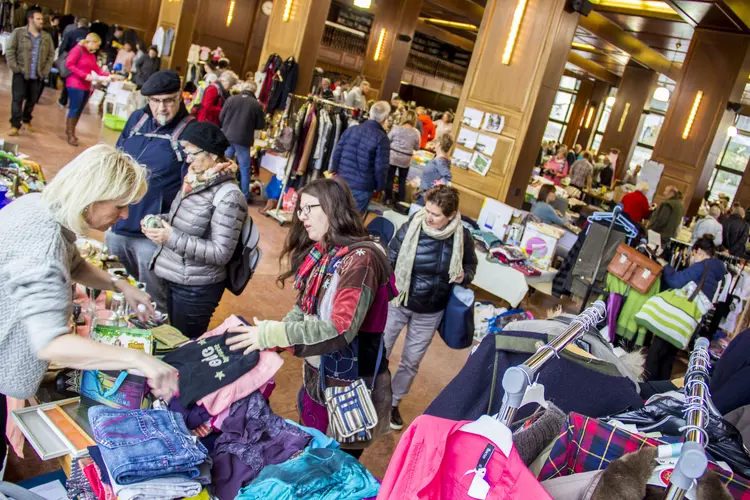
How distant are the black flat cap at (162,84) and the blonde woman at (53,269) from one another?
1.70 meters

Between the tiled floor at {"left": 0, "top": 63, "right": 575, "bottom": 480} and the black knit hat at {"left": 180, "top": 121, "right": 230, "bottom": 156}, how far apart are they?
157 cm

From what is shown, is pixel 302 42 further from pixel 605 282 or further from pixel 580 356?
pixel 580 356

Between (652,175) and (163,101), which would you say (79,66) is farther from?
(652,175)

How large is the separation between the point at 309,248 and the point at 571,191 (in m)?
10.1

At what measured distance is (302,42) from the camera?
412 inches

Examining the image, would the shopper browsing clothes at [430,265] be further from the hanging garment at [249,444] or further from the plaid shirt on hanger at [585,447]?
the plaid shirt on hanger at [585,447]

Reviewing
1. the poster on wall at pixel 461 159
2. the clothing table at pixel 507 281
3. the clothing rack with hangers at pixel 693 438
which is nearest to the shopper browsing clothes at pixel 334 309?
the clothing rack with hangers at pixel 693 438

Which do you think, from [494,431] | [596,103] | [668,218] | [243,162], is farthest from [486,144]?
[596,103]

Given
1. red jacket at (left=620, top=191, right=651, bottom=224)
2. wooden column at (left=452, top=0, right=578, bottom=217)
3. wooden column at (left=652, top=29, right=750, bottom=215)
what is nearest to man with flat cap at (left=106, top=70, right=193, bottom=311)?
wooden column at (left=452, top=0, right=578, bottom=217)

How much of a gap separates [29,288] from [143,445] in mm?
551

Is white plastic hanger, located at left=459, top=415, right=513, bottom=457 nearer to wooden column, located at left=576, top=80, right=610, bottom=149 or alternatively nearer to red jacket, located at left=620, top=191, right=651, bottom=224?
red jacket, located at left=620, top=191, right=651, bottom=224

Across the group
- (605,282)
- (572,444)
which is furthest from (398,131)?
(572,444)

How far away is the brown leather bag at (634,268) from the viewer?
5.20 m

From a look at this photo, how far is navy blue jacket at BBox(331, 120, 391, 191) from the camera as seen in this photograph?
263 inches
